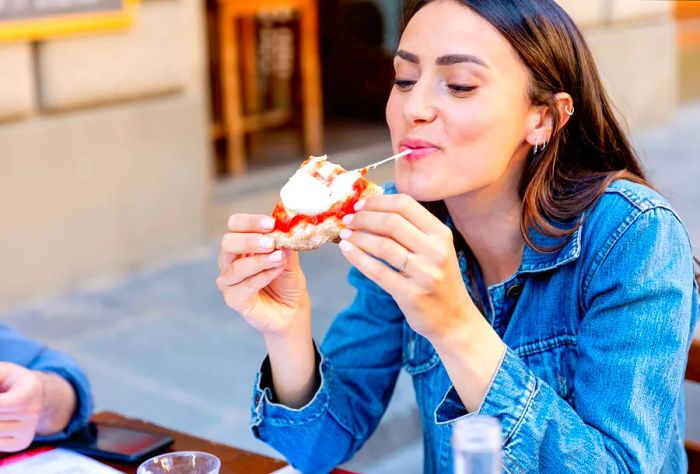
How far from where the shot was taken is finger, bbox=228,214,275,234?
1.81 metres

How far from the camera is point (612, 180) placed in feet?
6.72

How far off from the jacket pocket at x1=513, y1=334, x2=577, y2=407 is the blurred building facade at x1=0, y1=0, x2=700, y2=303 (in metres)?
4.00

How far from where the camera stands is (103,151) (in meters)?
5.89

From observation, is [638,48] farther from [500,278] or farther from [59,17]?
[500,278]

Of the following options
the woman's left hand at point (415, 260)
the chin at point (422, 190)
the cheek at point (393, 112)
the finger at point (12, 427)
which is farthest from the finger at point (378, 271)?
the finger at point (12, 427)

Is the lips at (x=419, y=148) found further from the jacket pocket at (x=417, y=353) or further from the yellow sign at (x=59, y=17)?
the yellow sign at (x=59, y=17)

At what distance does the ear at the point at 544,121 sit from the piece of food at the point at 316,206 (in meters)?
0.36

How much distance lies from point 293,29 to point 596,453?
6.69m

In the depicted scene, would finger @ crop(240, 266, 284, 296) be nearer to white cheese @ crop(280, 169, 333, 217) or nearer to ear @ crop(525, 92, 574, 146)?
white cheese @ crop(280, 169, 333, 217)

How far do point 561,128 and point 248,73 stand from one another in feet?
20.2

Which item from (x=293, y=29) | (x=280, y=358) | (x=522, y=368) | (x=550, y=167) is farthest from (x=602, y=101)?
(x=293, y=29)

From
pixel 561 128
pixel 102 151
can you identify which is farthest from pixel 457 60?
pixel 102 151

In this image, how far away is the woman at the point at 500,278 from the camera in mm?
1697

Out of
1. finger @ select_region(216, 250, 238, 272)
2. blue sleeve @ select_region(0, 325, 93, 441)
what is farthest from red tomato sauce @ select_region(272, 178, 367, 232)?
blue sleeve @ select_region(0, 325, 93, 441)
